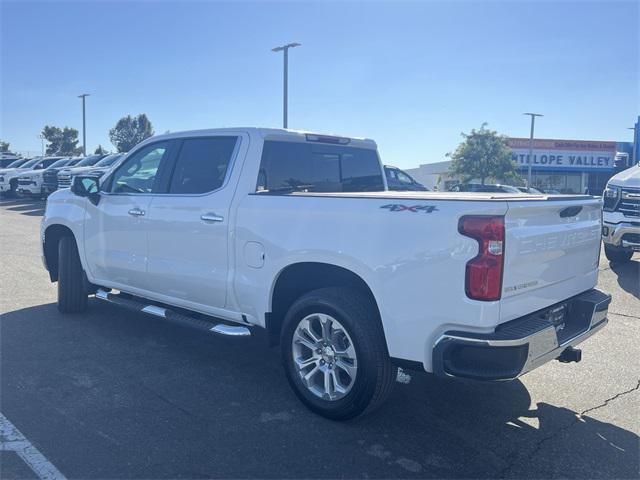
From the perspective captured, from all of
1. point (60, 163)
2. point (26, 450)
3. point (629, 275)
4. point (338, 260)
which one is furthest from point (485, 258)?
point (60, 163)

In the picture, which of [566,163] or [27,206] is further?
[566,163]

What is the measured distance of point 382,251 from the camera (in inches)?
142

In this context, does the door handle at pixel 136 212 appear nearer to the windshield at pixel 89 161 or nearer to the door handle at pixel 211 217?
the door handle at pixel 211 217

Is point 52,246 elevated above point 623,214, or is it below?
below

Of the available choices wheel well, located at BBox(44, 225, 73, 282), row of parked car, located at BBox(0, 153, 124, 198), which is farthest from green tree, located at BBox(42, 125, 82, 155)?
wheel well, located at BBox(44, 225, 73, 282)

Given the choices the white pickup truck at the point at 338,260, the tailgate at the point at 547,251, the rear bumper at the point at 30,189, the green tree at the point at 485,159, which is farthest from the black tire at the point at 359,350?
the green tree at the point at 485,159

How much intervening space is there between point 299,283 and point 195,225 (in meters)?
1.07

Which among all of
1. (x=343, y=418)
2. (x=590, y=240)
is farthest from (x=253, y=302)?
(x=590, y=240)

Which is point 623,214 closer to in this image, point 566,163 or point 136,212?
point 136,212

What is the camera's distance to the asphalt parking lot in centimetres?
339

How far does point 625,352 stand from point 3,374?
5402 mm

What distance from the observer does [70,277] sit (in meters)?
6.39

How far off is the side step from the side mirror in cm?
98

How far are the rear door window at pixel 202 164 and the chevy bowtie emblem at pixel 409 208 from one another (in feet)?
5.62
